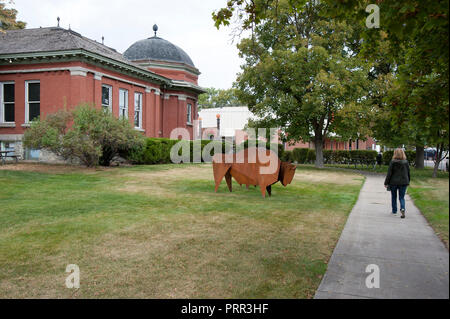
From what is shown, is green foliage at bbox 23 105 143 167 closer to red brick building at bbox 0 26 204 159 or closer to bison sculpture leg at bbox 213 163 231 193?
red brick building at bbox 0 26 204 159

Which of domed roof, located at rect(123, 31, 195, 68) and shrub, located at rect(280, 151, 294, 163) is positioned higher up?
domed roof, located at rect(123, 31, 195, 68)

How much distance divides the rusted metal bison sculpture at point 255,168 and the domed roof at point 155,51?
24.5m

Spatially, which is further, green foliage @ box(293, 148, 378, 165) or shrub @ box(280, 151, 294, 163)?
shrub @ box(280, 151, 294, 163)

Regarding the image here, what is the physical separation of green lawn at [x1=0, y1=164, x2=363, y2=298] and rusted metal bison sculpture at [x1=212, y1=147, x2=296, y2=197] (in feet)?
1.95

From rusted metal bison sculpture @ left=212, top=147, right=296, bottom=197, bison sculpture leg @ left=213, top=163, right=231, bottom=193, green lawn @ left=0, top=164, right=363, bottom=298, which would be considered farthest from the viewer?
bison sculpture leg @ left=213, top=163, right=231, bottom=193

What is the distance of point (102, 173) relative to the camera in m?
15.9

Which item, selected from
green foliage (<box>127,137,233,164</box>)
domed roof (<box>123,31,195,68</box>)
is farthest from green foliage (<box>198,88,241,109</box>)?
green foliage (<box>127,137,233,164</box>)

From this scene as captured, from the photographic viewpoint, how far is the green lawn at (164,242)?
3.96 m

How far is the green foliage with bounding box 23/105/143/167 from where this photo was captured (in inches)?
636

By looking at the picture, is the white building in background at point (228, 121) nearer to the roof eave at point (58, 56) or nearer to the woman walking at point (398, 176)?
the roof eave at point (58, 56)

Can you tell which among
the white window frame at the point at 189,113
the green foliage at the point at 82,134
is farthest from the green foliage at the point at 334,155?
the green foliage at the point at 82,134
